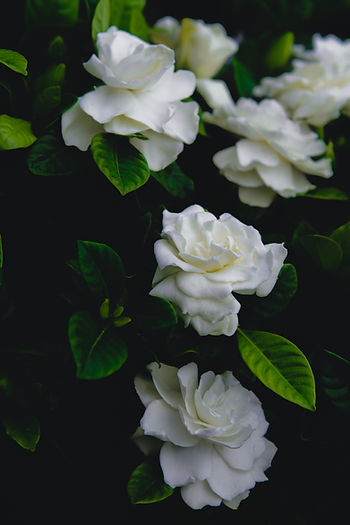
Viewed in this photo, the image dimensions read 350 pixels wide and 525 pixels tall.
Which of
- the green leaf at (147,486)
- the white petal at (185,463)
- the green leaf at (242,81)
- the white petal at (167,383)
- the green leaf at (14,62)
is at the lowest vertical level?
the green leaf at (147,486)

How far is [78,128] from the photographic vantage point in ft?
2.70

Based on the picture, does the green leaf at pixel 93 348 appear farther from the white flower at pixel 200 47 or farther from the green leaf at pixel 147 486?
the white flower at pixel 200 47

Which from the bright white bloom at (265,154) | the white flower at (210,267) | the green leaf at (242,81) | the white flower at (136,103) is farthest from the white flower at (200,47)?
the white flower at (210,267)

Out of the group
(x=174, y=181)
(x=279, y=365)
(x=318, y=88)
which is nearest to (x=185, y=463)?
(x=279, y=365)

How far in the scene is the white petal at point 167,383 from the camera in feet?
2.59

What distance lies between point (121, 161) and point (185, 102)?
0.18 metres

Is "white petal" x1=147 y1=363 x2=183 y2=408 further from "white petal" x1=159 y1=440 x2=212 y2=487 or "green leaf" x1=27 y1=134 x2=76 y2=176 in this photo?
"green leaf" x1=27 y1=134 x2=76 y2=176

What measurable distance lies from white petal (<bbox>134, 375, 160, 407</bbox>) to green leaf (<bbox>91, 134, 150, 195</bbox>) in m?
0.29

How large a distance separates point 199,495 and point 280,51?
3.27ft

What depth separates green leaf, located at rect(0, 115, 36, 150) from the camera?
76 cm

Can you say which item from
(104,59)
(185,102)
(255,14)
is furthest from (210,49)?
(255,14)

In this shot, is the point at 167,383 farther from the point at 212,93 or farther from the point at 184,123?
the point at 212,93

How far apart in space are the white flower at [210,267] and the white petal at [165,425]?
0.15m

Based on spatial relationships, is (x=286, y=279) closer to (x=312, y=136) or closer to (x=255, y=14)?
(x=312, y=136)
